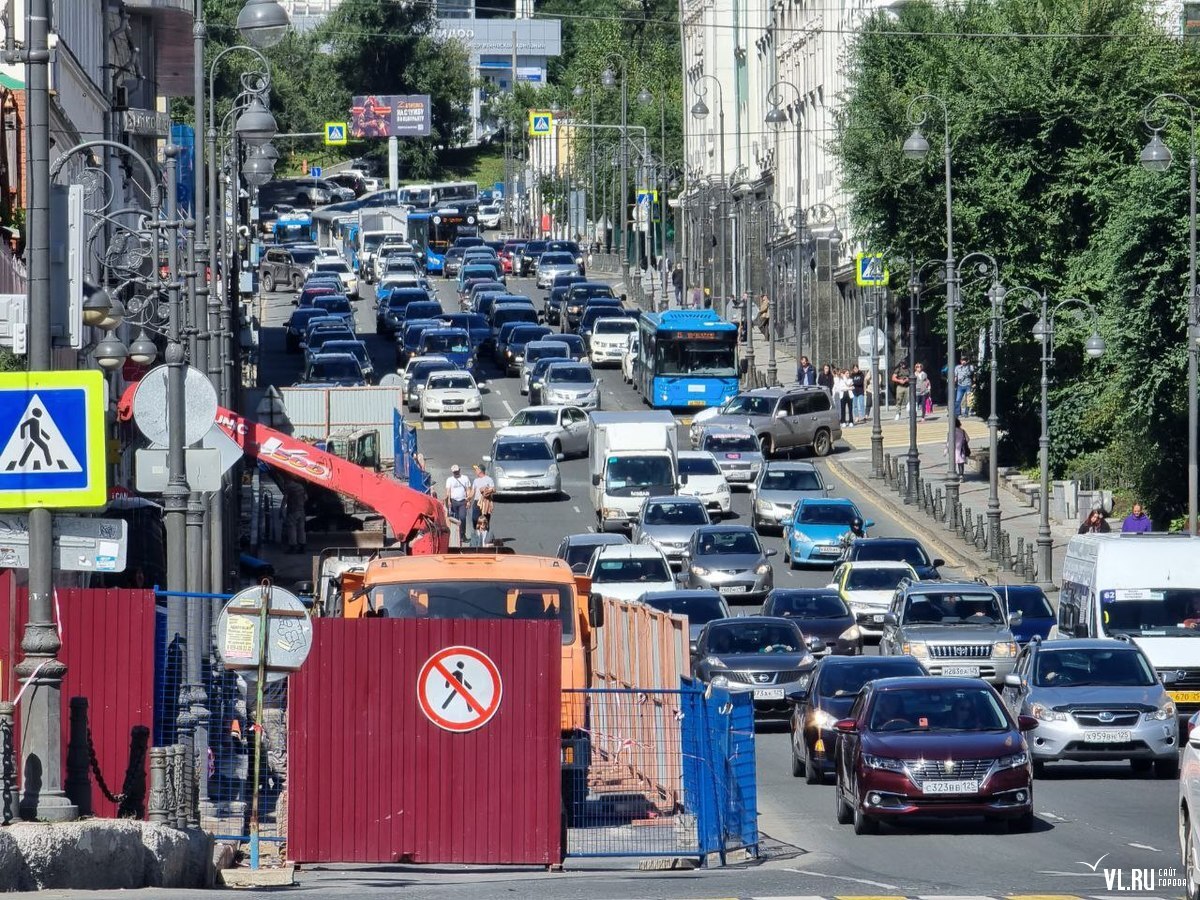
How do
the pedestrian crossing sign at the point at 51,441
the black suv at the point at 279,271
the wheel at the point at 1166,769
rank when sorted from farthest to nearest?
the black suv at the point at 279,271, the wheel at the point at 1166,769, the pedestrian crossing sign at the point at 51,441

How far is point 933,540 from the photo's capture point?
4747 cm

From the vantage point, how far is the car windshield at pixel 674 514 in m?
44.8

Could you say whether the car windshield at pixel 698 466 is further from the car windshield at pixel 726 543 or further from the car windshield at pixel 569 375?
the car windshield at pixel 569 375

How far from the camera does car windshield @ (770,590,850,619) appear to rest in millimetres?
33656

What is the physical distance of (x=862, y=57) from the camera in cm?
6688

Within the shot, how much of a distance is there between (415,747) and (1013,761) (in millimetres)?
5614

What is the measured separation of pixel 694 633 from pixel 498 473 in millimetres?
20654

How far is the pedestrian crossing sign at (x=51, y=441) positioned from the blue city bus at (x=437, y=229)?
102263 mm

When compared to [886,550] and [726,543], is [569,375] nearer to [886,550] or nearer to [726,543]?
[726,543]

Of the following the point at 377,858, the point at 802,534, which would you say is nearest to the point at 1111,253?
the point at 802,534

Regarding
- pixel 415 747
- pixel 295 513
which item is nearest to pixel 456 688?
pixel 415 747

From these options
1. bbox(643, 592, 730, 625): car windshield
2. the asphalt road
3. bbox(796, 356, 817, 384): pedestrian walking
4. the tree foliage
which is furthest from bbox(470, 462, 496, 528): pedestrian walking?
bbox(796, 356, 817, 384): pedestrian walking

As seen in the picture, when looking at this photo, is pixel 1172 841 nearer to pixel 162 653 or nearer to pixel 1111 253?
pixel 162 653

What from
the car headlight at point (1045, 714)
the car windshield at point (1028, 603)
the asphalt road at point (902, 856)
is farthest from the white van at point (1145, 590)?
the car windshield at point (1028, 603)
